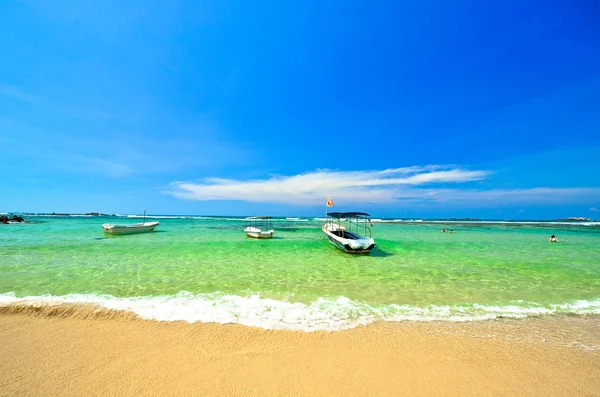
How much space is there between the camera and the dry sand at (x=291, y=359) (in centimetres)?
356

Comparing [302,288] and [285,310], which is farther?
[302,288]

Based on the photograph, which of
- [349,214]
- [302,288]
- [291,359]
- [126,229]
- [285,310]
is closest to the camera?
[291,359]

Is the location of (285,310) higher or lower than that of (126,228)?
lower

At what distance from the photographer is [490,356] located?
4.39 m

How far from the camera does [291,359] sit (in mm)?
4254

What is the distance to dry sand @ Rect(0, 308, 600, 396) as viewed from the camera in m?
3.56

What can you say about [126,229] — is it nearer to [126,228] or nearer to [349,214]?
[126,228]

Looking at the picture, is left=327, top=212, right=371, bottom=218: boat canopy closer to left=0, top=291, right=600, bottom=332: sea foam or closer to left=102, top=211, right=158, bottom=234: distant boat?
left=0, top=291, right=600, bottom=332: sea foam

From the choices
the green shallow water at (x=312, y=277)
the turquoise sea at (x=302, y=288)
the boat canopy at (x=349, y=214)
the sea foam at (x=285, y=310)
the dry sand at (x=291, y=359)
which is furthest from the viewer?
the boat canopy at (x=349, y=214)

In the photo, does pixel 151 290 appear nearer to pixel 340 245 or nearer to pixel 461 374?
pixel 461 374

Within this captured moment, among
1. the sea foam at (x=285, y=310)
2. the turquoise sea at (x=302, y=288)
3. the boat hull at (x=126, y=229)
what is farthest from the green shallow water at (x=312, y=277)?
the boat hull at (x=126, y=229)

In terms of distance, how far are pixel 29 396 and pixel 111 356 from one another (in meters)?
1.03

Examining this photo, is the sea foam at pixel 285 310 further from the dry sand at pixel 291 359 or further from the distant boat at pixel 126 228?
the distant boat at pixel 126 228

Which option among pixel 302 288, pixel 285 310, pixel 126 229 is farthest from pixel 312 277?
pixel 126 229
